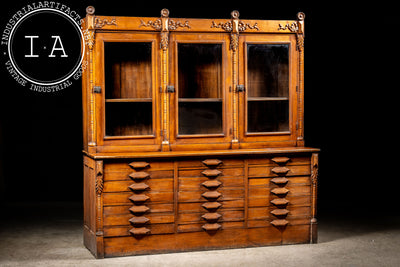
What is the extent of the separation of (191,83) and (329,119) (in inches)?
116

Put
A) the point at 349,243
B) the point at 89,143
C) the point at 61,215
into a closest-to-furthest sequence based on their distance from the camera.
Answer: the point at 89,143 → the point at 349,243 → the point at 61,215

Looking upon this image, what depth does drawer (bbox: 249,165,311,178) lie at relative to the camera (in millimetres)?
6251

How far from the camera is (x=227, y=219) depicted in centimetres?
620

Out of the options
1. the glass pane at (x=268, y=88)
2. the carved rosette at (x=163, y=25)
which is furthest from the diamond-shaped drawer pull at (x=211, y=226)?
the carved rosette at (x=163, y=25)

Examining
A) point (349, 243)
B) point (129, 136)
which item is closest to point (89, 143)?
point (129, 136)

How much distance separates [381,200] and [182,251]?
361cm

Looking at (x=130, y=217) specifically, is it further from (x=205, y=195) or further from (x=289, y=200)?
(x=289, y=200)

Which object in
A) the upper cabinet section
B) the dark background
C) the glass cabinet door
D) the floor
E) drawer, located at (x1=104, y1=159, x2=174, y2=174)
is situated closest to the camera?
the floor

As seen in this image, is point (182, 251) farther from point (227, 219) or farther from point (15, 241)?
point (15, 241)

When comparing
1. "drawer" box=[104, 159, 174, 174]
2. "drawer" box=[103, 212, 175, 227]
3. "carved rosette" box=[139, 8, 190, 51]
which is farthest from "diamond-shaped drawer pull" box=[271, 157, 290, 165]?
"carved rosette" box=[139, 8, 190, 51]

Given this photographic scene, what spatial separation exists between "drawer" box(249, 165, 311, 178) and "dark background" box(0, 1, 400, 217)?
2.08m

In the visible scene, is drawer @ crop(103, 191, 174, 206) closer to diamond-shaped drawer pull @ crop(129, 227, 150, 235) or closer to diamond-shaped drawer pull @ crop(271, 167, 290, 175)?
diamond-shaped drawer pull @ crop(129, 227, 150, 235)

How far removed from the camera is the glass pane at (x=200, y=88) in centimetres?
627

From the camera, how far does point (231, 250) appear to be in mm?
6164
